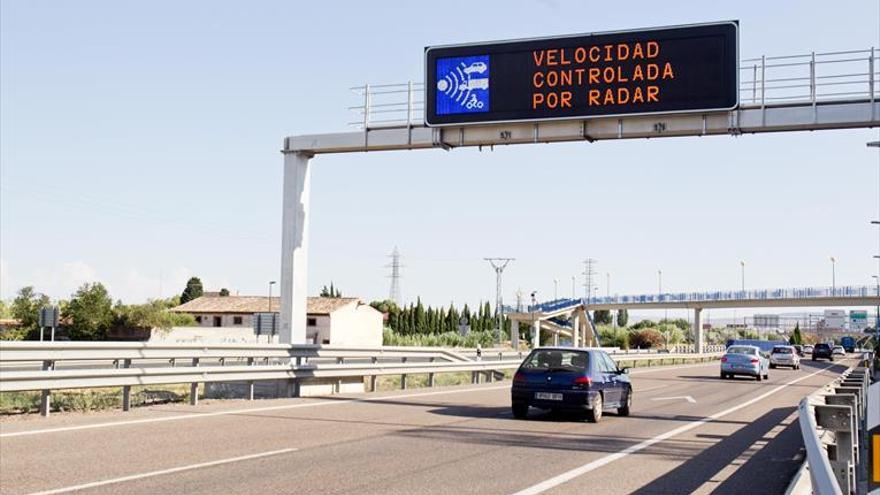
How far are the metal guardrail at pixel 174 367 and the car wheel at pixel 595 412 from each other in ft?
21.0

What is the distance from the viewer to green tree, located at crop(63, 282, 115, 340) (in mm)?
74188

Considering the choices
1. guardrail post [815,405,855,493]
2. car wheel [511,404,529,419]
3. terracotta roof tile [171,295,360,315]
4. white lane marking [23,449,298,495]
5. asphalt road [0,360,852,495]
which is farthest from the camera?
terracotta roof tile [171,295,360,315]

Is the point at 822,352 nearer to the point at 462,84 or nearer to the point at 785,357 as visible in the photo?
the point at 785,357

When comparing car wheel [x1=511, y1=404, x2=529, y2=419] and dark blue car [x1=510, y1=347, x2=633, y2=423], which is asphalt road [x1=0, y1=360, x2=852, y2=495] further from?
dark blue car [x1=510, y1=347, x2=633, y2=423]

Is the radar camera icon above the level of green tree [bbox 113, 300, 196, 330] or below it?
above

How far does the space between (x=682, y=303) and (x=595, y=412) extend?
85425 millimetres

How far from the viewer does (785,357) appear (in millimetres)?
58531

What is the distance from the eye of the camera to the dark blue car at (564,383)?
16.7 m

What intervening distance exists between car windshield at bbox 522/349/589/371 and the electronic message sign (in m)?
6.82

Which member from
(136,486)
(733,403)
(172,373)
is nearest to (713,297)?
(733,403)

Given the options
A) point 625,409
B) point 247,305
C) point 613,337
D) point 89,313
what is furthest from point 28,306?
point 613,337

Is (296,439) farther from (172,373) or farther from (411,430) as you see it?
(172,373)

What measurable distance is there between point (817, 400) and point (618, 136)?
491 inches

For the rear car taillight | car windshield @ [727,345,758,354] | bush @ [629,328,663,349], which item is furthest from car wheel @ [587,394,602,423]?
bush @ [629,328,663,349]
